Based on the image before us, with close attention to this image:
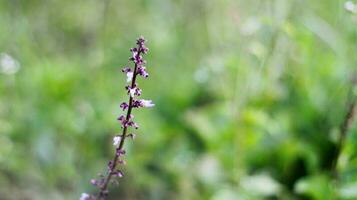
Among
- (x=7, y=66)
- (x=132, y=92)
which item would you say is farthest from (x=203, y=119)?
(x=132, y=92)

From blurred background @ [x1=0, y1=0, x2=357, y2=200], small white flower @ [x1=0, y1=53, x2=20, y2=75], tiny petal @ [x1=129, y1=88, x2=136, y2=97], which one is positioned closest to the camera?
tiny petal @ [x1=129, y1=88, x2=136, y2=97]

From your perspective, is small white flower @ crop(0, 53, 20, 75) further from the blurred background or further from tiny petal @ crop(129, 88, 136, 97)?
tiny petal @ crop(129, 88, 136, 97)

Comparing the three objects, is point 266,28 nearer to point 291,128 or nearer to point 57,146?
point 291,128

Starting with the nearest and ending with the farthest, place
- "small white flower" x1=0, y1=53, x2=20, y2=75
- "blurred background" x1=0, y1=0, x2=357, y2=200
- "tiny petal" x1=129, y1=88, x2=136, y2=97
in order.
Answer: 1. "tiny petal" x1=129, y1=88, x2=136, y2=97
2. "blurred background" x1=0, y1=0, x2=357, y2=200
3. "small white flower" x1=0, y1=53, x2=20, y2=75

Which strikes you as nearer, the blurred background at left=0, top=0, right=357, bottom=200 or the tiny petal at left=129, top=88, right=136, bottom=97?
the tiny petal at left=129, top=88, right=136, bottom=97

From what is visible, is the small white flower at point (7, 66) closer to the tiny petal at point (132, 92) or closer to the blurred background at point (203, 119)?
the blurred background at point (203, 119)

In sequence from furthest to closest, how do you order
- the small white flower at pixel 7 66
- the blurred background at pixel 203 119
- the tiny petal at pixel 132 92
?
the small white flower at pixel 7 66 → the blurred background at pixel 203 119 → the tiny petal at pixel 132 92

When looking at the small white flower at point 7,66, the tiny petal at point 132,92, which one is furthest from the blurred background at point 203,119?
the tiny petal at point 132,92

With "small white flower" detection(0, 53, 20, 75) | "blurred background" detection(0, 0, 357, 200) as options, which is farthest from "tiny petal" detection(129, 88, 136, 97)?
"small white flower" detection(0, 53, 20, 75)

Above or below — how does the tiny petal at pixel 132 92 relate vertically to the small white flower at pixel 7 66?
below
